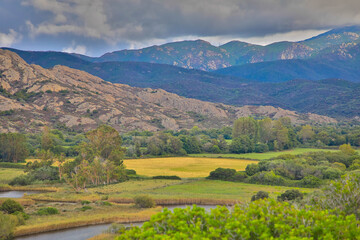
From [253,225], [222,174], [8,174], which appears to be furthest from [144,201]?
[8,174]

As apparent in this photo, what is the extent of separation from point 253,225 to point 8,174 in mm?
72146

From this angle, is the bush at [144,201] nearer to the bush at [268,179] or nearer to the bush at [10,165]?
the bush at [268,179]

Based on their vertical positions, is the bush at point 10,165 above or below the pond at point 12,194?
above

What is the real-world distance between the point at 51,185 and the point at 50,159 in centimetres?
1751

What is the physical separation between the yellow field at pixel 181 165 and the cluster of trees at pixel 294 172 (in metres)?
8.37

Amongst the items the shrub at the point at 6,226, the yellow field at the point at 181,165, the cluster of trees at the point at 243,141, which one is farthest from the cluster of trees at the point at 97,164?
the cluster of trees at the point at 243,141

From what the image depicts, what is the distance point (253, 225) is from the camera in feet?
72.9

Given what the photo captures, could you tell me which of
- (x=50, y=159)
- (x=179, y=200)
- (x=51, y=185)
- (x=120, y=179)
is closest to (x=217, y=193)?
(x=179, y=200)

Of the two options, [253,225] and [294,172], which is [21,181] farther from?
[253,225]

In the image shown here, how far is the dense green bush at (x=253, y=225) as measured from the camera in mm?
21266

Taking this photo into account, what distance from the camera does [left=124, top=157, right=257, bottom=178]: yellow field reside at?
87.7 metres

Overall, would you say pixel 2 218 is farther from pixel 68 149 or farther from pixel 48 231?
pixel 68 149

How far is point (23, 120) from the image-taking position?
18438 cm

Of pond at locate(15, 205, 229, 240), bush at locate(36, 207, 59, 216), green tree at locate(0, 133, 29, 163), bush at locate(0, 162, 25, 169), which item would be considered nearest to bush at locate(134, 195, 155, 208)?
pond at locate(15, 205, 229, 240)
